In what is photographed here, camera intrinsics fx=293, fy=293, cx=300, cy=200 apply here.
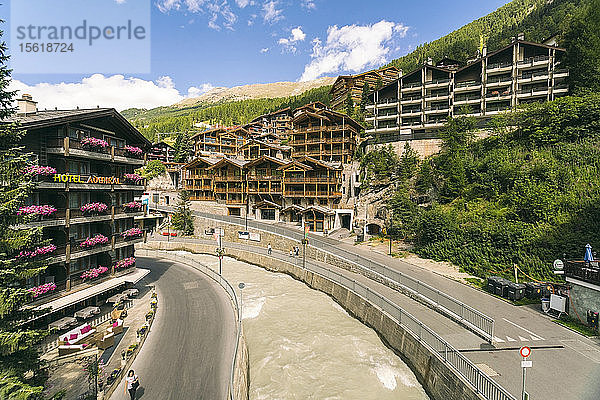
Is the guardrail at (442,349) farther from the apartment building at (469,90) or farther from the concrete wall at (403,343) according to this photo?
the apartment building at (469,90)

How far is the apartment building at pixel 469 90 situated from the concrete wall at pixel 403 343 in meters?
31.9

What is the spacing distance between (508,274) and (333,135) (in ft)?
137

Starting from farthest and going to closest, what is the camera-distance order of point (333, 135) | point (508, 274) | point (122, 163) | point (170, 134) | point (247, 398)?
point (170, 134), point (333, 135), point (122, 163), point (508, 274), point (247, 398)

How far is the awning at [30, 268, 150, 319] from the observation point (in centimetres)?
1907

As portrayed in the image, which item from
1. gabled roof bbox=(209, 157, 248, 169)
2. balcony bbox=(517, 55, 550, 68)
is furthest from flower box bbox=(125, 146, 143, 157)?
balcony bbox=(517, 55, 550, 68)

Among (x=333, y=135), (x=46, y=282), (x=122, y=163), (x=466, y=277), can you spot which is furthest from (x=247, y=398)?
(x=333, y=135)

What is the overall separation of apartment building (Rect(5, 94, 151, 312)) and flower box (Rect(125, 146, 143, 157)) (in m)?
0.08

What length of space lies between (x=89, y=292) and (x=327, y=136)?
4778 centimetres

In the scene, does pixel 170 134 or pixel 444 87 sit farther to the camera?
pixel 170 134

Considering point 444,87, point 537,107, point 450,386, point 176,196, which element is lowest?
→ point 450,386

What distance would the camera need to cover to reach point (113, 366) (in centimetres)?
1605

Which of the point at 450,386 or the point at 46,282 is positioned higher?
the point at 46,282

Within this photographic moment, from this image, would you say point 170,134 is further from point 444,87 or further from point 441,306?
point 441,306

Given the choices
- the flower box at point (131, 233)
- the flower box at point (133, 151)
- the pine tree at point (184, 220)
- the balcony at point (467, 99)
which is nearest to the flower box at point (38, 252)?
the flower box at point (131, 233)
